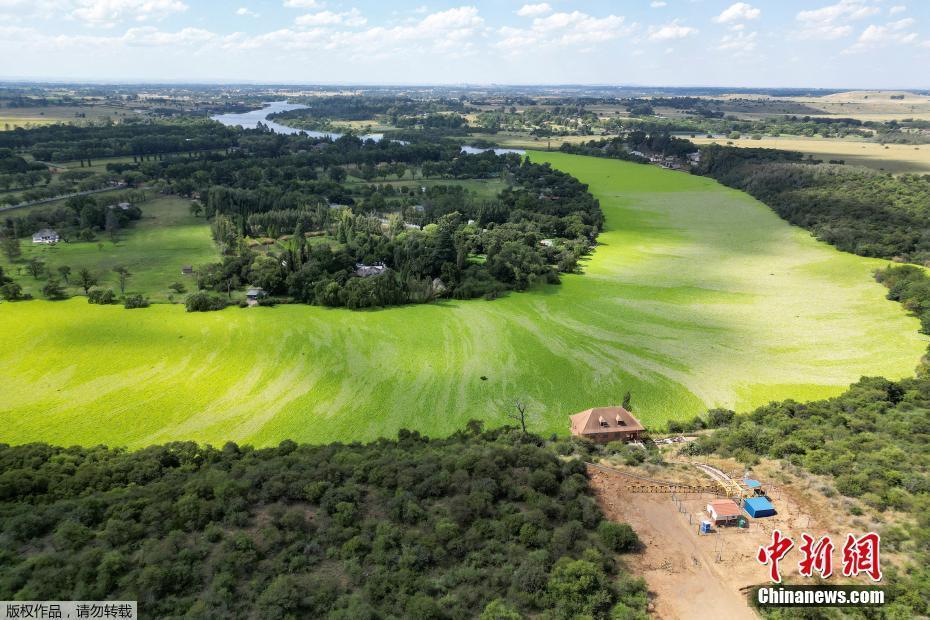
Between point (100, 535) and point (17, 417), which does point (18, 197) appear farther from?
point (100, 535)

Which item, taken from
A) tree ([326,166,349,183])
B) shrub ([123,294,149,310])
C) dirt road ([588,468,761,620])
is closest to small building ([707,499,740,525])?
dirt road ([588,468,761,620])

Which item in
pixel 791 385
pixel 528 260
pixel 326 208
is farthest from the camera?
pixel 326 208

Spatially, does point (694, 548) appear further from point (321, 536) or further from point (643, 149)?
point (643, 149)

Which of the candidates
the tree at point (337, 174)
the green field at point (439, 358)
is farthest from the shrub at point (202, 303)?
the tree at point (337, 174)

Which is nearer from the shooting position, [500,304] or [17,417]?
[17,417]

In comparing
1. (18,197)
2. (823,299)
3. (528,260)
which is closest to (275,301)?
(528,260)

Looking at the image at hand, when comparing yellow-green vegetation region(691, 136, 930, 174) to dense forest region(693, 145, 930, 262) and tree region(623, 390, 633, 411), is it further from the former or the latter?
tree region(623, 390, 633, 411)
